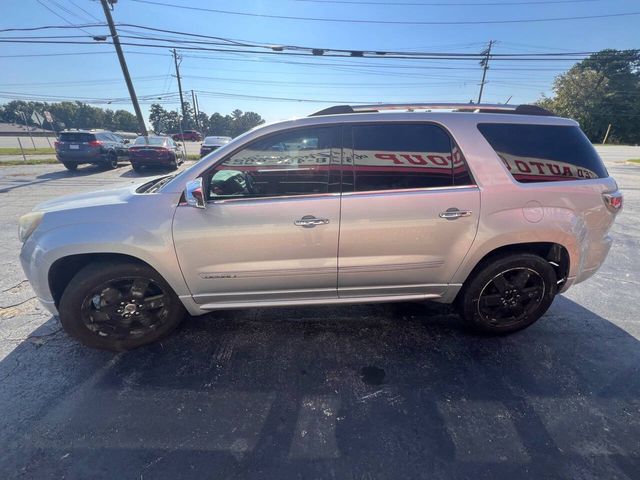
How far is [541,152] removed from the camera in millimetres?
2391

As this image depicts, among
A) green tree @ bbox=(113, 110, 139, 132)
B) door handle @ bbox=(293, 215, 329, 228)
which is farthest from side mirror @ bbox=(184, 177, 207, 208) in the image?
green tree @ bbox=(113, 110, 139, 132)

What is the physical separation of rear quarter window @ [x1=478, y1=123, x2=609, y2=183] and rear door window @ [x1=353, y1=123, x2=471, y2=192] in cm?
37

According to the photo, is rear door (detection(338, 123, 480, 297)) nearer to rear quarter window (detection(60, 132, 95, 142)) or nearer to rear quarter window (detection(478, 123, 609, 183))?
rear quarter window (detection(478, 123, 609, 183))

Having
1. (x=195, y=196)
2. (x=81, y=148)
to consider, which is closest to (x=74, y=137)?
(x=81, y=148)

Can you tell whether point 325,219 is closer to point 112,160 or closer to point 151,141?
point 151,141

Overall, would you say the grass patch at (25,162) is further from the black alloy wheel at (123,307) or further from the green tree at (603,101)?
the green tree at (603,101)

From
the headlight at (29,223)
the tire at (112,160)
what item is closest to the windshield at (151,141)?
the tire at (112,160)

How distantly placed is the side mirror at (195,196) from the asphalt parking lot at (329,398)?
1265mm

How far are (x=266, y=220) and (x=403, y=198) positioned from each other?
1.05 metres

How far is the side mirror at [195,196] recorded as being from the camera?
213 centimetres

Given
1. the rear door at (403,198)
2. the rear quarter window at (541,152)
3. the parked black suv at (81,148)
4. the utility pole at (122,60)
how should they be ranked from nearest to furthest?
the rear door at (403,198)
the rear quarter window at (541,152)
the parked black suv at (81,148)
the utility pole at (122,60)

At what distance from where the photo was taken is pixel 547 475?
160cm

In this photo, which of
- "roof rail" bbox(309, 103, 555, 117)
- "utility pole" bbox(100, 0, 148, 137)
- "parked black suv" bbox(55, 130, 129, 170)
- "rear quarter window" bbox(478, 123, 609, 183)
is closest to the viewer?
"rear quarter window" bbox(478, 123, 609, 183)

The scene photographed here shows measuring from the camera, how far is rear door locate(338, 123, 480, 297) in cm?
224
